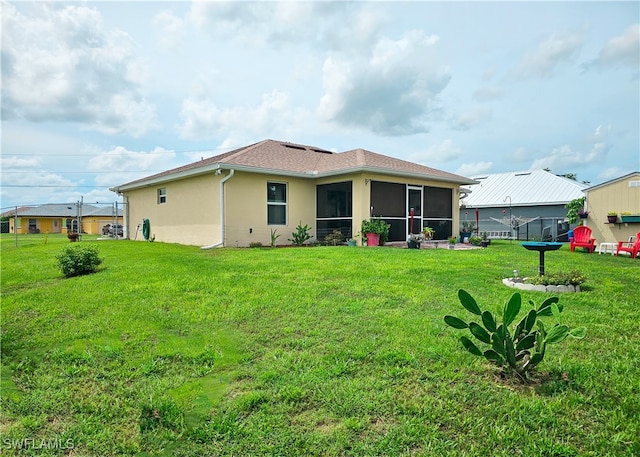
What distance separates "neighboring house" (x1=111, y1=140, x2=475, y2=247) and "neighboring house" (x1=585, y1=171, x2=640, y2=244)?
479 centimetres

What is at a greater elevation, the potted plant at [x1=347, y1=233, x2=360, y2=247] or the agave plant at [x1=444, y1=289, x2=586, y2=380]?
the potted plant at [x1=347, y1=233, x2=360, y2=247]

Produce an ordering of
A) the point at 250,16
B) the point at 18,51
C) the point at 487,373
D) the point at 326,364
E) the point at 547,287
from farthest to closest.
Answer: the point at 250,16
the point at 18,51
the point at 547,287
the point at 326,364
the point at 487,373

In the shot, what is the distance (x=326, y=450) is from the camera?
2.40 m

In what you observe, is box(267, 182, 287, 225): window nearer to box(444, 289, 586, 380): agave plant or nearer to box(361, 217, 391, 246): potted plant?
box(361, 217, 391, 246): potted plant

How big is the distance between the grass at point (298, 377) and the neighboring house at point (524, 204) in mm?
17570

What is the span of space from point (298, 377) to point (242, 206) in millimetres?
10441

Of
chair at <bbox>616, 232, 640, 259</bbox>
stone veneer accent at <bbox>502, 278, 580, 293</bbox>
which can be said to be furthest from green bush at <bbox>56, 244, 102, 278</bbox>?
chair at <bbox>616, 232, 640, 259</bbox>

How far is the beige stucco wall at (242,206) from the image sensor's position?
518 inches

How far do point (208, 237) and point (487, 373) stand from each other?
460 inches

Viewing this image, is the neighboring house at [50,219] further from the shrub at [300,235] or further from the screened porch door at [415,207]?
the screened porch door at [415,207]

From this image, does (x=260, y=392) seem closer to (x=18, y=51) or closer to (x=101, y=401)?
(x=101, y=401)

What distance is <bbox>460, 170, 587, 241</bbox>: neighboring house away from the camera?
22344 mm

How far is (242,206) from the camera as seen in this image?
13.3m

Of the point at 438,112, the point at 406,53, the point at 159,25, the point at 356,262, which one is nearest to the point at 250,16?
the point at 159,25
